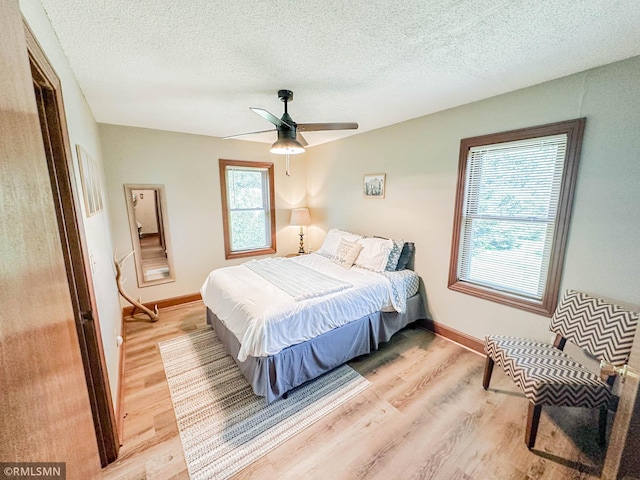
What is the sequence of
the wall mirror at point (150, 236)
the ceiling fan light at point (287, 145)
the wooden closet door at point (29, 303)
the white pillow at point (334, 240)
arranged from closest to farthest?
the wooden closet door at point (29, 303) → the ceiling fan light at point (287, 145) → the wall mirror at point (150, 236) → the white pillow at point (334, 240)

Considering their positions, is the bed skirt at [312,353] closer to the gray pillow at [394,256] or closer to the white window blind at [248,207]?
the gray pillow at [394,256]

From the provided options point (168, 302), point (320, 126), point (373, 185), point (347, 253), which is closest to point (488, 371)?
point (347, 253)

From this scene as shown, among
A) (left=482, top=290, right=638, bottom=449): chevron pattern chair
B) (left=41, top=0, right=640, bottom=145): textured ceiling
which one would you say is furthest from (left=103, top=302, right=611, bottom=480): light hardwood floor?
(left=41, top=0, right=640, bottom=145): textured ceiling

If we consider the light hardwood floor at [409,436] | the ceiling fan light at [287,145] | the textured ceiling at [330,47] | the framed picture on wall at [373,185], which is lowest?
the light hardwood floor at [409,436]

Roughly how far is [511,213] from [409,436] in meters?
2.03

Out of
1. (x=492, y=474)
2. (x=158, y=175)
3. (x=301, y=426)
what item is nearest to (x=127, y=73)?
(x=158, y=175)

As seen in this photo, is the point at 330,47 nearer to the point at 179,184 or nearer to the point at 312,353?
the point at 312,353

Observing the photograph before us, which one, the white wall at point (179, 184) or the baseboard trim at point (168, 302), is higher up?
the white wall at point (179, 184)

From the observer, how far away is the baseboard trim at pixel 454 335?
8.49 feet

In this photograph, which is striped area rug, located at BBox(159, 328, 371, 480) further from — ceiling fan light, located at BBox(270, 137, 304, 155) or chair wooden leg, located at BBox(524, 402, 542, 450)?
ceiling fan light, located at BBox(270, 137, 304, 155)

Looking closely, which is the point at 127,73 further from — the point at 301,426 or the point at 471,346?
the point at 471,346

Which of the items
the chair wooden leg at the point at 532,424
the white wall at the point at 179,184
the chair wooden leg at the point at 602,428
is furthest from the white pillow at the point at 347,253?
the chair wooden leg at the point at 602,428

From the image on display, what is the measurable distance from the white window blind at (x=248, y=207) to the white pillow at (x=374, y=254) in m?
1.98

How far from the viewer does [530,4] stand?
1210mm
